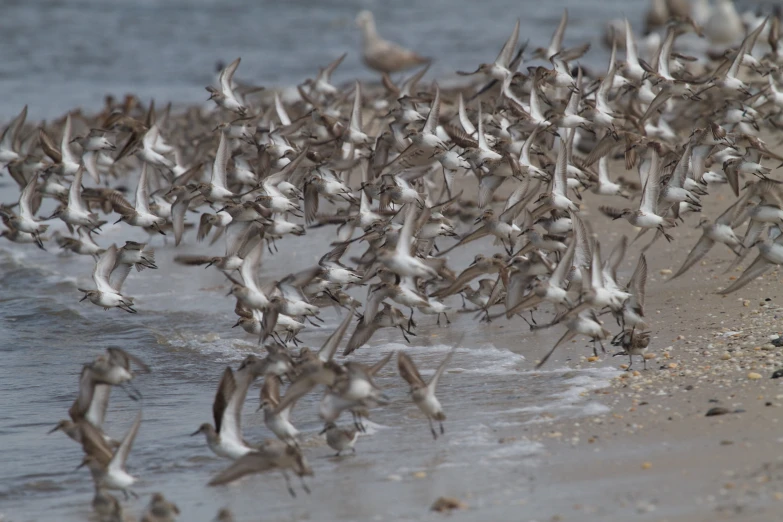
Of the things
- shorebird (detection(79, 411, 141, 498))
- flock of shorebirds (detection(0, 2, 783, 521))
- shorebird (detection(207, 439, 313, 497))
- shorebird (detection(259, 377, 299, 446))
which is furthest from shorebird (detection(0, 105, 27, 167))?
shorebird (detection(207, 439, 313, 497))

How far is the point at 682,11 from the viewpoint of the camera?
1150 inches

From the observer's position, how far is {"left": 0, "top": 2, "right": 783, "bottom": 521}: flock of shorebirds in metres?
6.35

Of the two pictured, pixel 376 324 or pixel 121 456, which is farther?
pixel 376 324

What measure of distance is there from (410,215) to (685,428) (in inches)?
90.7

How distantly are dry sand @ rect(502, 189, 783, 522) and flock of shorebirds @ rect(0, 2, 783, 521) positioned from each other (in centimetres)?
32

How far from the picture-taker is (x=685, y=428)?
600 centimetres

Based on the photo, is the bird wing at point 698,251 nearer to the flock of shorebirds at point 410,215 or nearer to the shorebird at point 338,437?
the flock of shorebirds at point 410,215

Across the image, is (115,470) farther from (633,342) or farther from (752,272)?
(752,272)

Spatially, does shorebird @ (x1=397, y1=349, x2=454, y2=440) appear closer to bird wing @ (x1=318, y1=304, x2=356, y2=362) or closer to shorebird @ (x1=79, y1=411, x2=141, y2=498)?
bird wing @ (x1=318, y1=304, x2=356, y2=362)

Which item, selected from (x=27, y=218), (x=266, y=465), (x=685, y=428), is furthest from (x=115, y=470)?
(x=27, y=218)

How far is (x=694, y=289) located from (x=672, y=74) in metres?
2.31

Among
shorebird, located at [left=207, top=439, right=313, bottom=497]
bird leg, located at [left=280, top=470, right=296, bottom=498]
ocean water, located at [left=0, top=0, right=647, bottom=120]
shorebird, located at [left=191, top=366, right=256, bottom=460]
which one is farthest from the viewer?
ocean water, located at [left=0, top=0, right=647, bottom=120]

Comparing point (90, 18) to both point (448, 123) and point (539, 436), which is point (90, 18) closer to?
point (448, 123)

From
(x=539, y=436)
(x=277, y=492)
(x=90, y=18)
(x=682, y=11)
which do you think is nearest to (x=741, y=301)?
(x=539, y=436)
